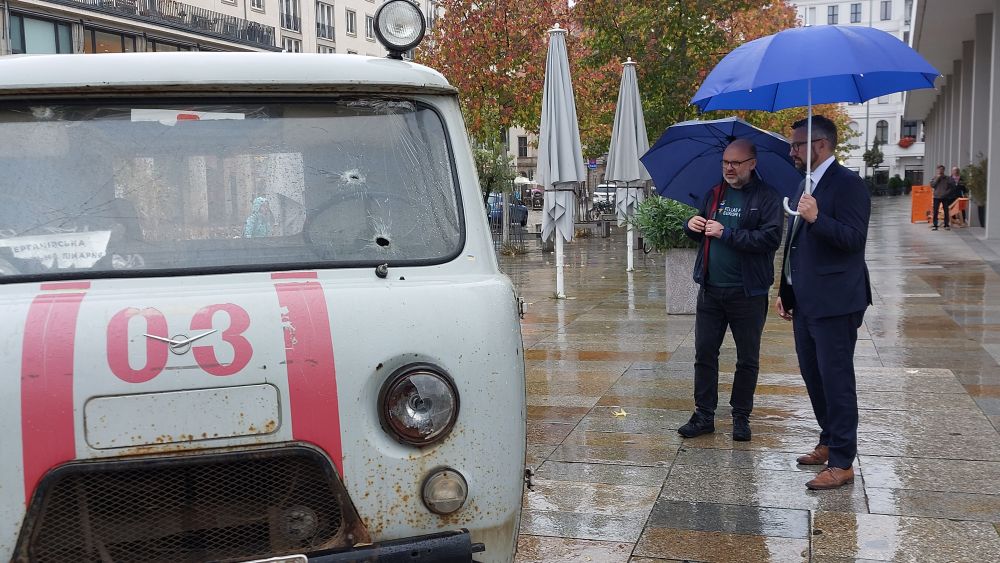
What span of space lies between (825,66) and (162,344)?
371 cm

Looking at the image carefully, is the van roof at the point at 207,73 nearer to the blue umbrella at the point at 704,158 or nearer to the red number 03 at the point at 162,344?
the red number 03 at the point at 162,344

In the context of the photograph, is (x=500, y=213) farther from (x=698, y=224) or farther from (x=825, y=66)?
(x=825, y=66)

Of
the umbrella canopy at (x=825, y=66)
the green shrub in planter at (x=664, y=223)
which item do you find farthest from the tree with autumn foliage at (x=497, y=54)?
the umbrella canopy at (x=825, y=66)

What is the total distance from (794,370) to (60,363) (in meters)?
6.78

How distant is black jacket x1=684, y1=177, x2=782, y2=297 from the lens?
572 centimetres

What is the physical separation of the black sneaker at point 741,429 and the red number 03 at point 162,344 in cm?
408

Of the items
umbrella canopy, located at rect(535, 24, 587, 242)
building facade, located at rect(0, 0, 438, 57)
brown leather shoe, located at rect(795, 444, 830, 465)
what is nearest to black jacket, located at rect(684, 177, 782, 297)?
brown leather shoe, located at rect(795, 444, 830, 465)

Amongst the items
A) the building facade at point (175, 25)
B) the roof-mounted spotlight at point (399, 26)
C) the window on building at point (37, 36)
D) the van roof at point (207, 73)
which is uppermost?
the building facade at point (175, 25)

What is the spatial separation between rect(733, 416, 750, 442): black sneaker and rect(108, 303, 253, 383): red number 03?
4.08 metres

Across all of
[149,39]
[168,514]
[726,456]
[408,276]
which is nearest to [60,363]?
[168,514]

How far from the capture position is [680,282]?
38.0 feet

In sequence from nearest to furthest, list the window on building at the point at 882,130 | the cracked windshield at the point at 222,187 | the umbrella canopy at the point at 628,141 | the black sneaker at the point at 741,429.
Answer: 1. the cracked windshield at the point at 222,187
2. the black sneaker at the point at 741,429
3. the umbrella canopy at the point at 628,141
4. the window on building at the point at 882,130

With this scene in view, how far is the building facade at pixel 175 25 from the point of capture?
37.4 metres

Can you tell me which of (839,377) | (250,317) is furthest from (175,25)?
(250,317)
